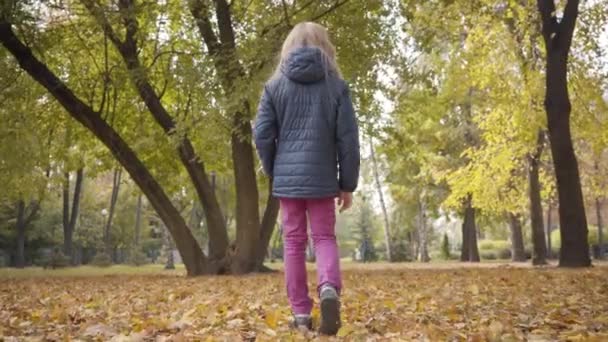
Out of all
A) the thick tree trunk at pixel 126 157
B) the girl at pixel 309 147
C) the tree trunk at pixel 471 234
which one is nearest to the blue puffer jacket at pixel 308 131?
the girl at pixel 309 147

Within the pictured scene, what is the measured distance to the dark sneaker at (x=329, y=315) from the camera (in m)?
3.92

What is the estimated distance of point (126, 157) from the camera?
1452 centimetres

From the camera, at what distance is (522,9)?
17.2m

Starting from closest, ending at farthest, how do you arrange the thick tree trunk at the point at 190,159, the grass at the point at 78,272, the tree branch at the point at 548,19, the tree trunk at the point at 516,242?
the tree branch at the point at 548,19 < the thick tree trunk at the point at 190,159 < the grass at the point at 78,272 < the tree trunk at the point at 516,242

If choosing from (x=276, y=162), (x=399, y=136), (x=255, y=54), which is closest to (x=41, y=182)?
(x=399, y=136)

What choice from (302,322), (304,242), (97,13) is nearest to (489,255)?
(97,13)

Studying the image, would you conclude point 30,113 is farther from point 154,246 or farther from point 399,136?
point 154,246

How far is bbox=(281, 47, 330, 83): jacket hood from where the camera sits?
418 centimetres

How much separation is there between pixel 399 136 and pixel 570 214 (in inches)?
254

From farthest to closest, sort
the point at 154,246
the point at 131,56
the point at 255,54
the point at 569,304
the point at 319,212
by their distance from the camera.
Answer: the point at 154,246 → the point at 131,56 → the point at 255,54 → the point at 569,304 → the point at 319,212

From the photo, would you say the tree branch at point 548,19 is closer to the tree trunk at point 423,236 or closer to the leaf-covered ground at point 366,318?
the leaf-covered ground at point 366,318

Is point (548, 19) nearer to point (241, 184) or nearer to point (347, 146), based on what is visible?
point (241, 184)

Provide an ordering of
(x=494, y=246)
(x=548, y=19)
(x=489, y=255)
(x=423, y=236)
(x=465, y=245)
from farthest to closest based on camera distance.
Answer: (x=494, y=246) < (x=489, y=255) < (x=423, y=236) < (x=465, y=245) < (x=548, y=19)

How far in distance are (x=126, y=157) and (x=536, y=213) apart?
12634 millimetres
